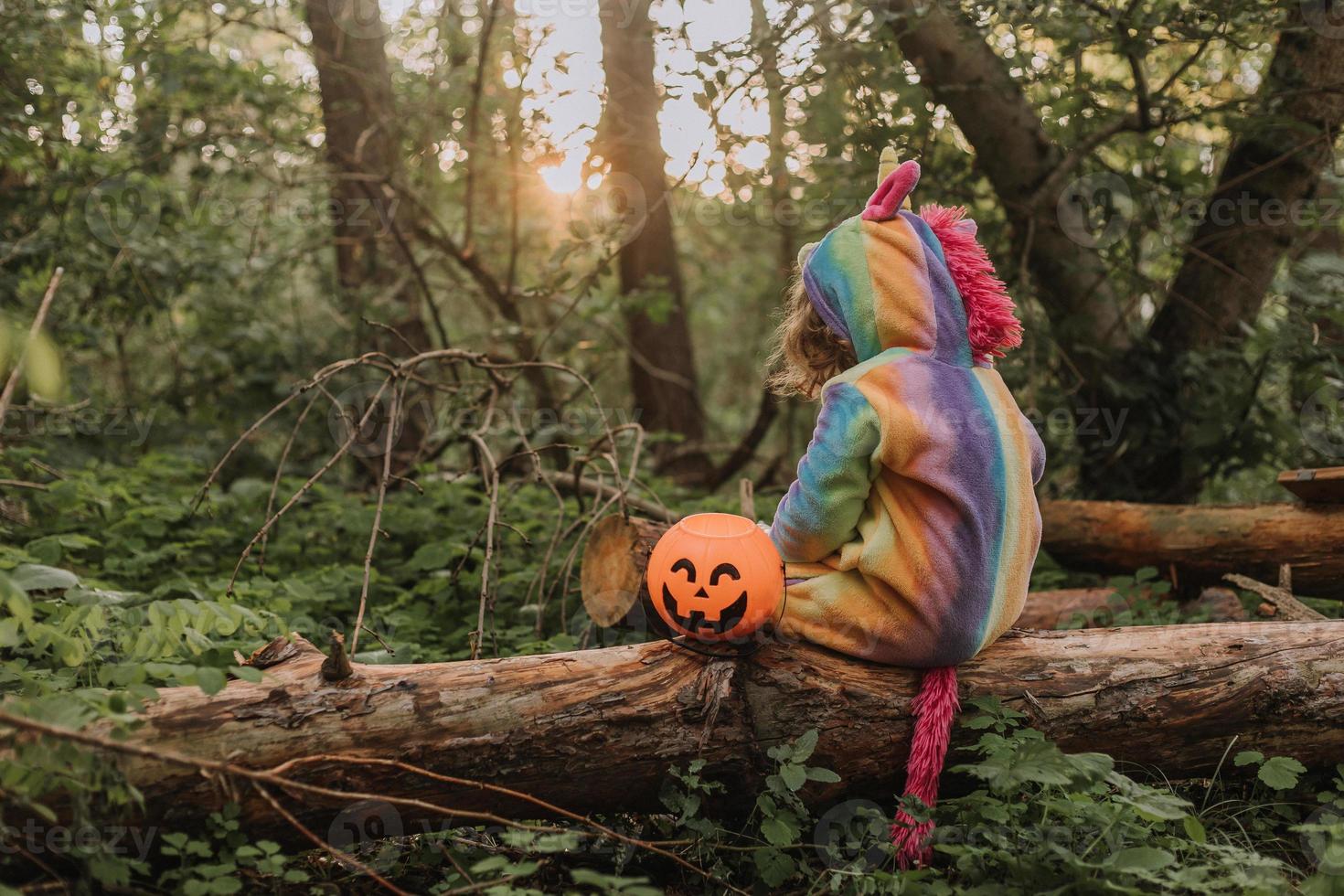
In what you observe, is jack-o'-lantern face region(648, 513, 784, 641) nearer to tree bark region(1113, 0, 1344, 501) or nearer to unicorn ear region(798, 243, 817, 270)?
unicorn ear region(798, 243, 817, 270)

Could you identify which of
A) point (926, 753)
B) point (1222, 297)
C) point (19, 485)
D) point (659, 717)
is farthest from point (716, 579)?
point (1222, 297)

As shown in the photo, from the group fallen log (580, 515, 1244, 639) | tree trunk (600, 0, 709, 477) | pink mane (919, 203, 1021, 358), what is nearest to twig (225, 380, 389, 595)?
fallen log (580, 515, 1244, 639)

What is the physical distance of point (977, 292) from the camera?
9.26 ft

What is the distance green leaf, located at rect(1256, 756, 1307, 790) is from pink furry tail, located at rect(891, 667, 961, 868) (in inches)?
31.7

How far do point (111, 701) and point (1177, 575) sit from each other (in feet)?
13.5

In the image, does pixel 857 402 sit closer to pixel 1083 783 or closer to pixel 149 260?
pixel 1083 783

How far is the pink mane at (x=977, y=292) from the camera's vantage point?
9.22 ft

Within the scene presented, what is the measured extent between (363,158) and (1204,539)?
5.37 metres

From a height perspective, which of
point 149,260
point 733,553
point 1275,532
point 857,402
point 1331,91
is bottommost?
point 1275,532

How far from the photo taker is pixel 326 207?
6832 mm

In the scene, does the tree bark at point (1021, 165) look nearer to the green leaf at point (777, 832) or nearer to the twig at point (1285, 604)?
the twig at point (1285, 604)

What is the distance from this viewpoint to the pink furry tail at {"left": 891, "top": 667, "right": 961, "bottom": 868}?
2.53 metres

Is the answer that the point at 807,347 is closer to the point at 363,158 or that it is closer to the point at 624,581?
the point at 624,581

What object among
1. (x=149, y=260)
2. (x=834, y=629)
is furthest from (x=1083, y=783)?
(x=149, y=260)
